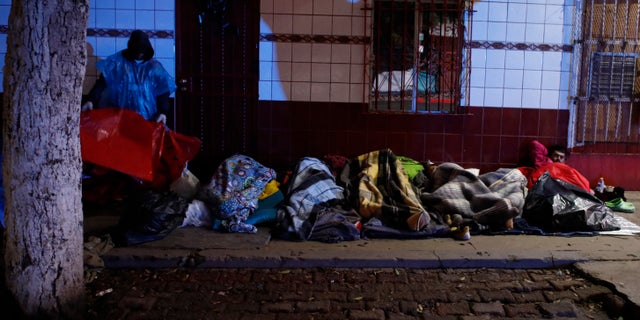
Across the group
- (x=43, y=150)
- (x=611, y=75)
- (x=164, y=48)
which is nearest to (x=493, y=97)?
(x=611, y=75)

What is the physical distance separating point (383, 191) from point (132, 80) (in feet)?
9.44

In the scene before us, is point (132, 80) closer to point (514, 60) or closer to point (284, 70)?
point (284, 70)

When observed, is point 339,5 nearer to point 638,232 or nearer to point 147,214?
point 147,214

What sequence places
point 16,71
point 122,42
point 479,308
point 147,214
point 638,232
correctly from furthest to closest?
point 122,42 < point 638,232 < point 147,214 < point 479,308 < point 16,71

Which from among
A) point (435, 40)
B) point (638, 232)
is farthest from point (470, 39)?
point (638, 232)

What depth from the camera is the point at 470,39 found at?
6453 millimetres

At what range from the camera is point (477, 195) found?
529 centimetres

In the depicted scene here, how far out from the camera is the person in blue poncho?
18.9 ft

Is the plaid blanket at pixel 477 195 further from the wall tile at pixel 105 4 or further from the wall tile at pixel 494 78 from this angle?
the wall tile at pixel 105 4

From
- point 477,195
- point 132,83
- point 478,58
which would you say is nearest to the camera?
point 477,195

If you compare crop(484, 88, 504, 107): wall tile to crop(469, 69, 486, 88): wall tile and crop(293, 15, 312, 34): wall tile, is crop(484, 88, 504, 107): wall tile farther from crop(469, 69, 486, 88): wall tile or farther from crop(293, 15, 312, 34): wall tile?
crop(293, 15, 312, 34): wall tile

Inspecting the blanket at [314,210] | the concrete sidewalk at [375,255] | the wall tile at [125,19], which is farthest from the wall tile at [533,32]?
the wall tile at [125,19]

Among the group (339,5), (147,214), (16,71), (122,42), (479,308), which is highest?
(339,5)

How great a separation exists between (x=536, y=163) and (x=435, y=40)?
1856 mm
